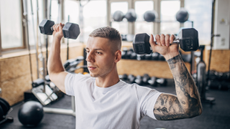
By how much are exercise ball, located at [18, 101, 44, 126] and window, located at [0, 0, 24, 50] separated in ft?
4.93

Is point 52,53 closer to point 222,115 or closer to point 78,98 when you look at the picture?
point 78,98

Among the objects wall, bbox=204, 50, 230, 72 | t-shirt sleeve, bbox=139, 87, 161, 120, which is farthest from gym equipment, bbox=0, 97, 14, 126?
wall, bbox=204, 50, 230, 72

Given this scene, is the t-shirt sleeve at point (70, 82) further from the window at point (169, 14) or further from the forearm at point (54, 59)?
the window at point (169, 14)

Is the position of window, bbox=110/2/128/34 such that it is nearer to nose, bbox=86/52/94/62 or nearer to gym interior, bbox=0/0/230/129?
gym interior, bbox=0/0/230/129

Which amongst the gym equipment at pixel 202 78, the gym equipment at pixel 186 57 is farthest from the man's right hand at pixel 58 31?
the gym equipment at pixel 186 57

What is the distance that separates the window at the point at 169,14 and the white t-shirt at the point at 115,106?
16.6ft

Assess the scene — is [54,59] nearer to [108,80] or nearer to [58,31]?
[58,31]

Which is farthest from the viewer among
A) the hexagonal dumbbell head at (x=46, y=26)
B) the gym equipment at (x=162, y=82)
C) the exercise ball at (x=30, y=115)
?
the gym equipment at (x=162, y=82)

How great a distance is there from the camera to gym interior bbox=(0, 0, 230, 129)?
2.64 meters

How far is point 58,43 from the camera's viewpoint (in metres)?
1.30

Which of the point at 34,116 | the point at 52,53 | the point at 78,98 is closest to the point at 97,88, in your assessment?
the point at 78,98

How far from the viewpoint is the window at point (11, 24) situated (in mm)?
3510

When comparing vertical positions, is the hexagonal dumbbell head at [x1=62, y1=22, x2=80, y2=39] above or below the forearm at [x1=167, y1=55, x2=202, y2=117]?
above

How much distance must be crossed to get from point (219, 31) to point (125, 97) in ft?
16.6
